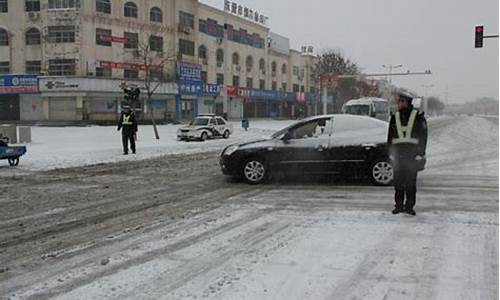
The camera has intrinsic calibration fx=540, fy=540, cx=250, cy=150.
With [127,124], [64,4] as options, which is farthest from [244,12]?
[127,124]

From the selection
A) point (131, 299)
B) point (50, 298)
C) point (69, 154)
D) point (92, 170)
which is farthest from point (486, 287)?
point (69, 154)

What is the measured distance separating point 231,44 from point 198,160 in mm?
52154

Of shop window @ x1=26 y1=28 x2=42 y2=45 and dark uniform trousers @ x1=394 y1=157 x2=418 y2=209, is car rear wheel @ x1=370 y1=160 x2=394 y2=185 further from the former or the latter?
shop window @ x1=26 y1=28 x2=42 y2=45

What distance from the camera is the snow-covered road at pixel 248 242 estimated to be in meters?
4.88

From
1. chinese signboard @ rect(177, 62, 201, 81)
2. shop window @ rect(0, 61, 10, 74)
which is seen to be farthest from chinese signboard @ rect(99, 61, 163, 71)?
shop window @ rect(0, 61, 10, 74)

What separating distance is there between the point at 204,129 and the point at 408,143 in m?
23.0

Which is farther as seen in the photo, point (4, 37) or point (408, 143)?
point (4, 37)

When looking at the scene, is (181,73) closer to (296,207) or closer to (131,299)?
(296,207)

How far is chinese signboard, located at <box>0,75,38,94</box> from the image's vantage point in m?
47.7

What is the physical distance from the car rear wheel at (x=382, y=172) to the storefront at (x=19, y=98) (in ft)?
140

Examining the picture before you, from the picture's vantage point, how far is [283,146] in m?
11.2

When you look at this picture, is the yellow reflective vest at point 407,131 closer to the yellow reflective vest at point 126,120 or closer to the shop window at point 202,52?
the yellow reflective vest at point 126,120

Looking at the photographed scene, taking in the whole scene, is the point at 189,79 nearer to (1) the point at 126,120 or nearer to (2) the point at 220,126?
(2) the point at 220,126

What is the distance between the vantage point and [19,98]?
4931 centimetres
